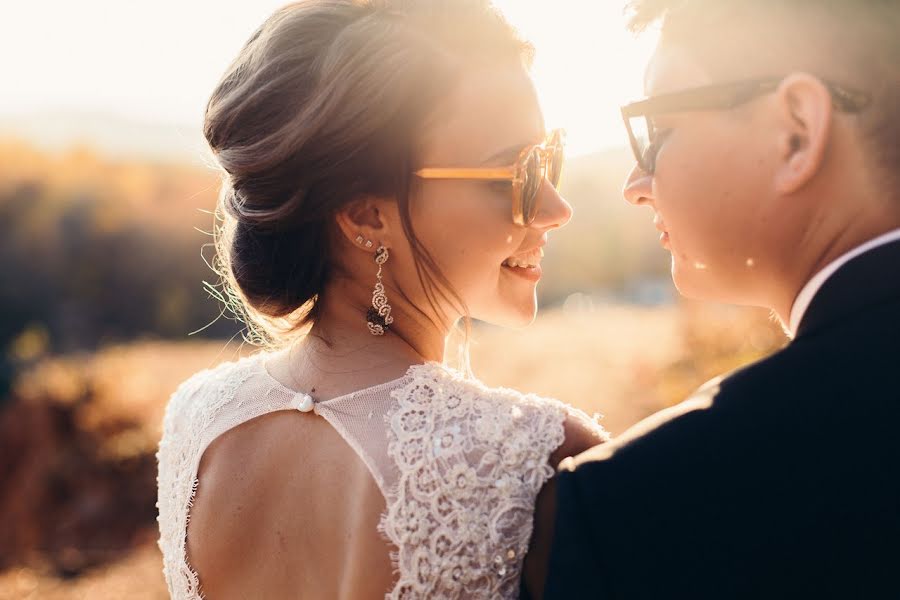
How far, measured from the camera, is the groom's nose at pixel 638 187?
219 centimetres

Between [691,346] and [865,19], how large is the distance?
6483 millimetres

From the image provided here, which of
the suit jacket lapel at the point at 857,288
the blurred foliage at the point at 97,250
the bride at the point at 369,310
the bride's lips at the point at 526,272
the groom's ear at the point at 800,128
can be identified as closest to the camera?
the suit jacket lapel at the point at 857,288

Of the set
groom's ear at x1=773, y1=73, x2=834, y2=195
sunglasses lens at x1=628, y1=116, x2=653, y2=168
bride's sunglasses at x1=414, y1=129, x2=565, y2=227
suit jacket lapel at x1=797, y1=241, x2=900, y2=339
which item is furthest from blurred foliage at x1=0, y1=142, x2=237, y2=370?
suit jacket lapel at x1=797, y1=241, x2=900, y2=339

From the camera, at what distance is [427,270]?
2.31 m

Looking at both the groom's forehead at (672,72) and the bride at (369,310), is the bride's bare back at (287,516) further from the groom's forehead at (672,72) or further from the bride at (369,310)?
the groom's forehead at (672,72)

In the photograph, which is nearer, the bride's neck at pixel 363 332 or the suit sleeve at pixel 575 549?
the suit sleeve at pixel 575 549

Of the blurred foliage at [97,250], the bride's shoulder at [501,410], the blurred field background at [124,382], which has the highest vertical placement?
the bride's shoulder at [501,410]

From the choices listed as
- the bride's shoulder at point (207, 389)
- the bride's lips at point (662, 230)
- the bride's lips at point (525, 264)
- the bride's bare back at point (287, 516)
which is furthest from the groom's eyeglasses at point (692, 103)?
the bride's shoulder at point (207, 389)

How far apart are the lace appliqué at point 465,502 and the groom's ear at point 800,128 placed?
755 millimetres

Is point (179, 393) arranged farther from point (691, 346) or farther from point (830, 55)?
point (691, 346)

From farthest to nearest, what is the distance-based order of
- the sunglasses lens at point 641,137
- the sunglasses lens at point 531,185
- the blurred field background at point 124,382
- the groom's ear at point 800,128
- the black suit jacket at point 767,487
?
the blurred field background at point 124,382 < the sunglasses lens at point 531,185 < the sunglasses lens at point 641,137 < the groom's ear at point 800,128 < the black suit jacket at point 767,487

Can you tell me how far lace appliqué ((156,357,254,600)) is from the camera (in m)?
2.16

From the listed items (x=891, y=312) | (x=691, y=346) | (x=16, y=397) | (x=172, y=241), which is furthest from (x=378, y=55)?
(x=172, y=241)

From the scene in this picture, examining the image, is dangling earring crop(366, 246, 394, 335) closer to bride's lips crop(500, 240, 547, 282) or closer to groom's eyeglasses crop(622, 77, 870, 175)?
bride's lips crop(500, 240, 547, 282)
